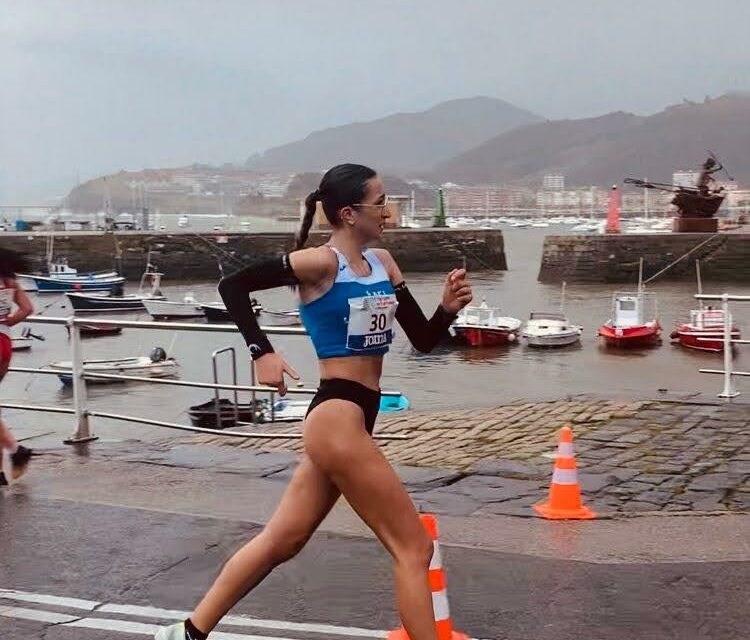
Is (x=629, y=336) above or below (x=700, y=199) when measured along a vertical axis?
below

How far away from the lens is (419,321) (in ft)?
13.9

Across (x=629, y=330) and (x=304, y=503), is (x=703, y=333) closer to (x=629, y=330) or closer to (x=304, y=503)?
(x=629, y=330)

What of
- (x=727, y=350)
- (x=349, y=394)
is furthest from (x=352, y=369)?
(x=727, y=350)

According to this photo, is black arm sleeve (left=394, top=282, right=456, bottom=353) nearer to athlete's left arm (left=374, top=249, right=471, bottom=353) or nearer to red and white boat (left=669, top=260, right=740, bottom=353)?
athlete's left arm (left=374, top=249, right=471, bottom=353)

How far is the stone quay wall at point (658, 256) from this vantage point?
6631 cm

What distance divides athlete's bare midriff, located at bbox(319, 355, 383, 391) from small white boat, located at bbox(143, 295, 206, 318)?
50837 millimetres

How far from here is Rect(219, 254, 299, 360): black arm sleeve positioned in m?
3.69

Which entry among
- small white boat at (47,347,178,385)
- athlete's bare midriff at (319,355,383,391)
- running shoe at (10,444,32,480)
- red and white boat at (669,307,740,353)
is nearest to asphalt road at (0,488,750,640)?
running shoe at (10,444,32,480)

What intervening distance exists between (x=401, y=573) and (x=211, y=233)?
8856 centimetres

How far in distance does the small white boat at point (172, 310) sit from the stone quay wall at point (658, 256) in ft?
91.5

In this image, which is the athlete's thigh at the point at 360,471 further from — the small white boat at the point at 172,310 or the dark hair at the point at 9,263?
the small white boat at the point at 172,310

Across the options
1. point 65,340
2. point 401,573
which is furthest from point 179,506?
point 65,340

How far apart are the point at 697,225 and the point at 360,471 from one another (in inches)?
2797

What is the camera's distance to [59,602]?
4977mm
